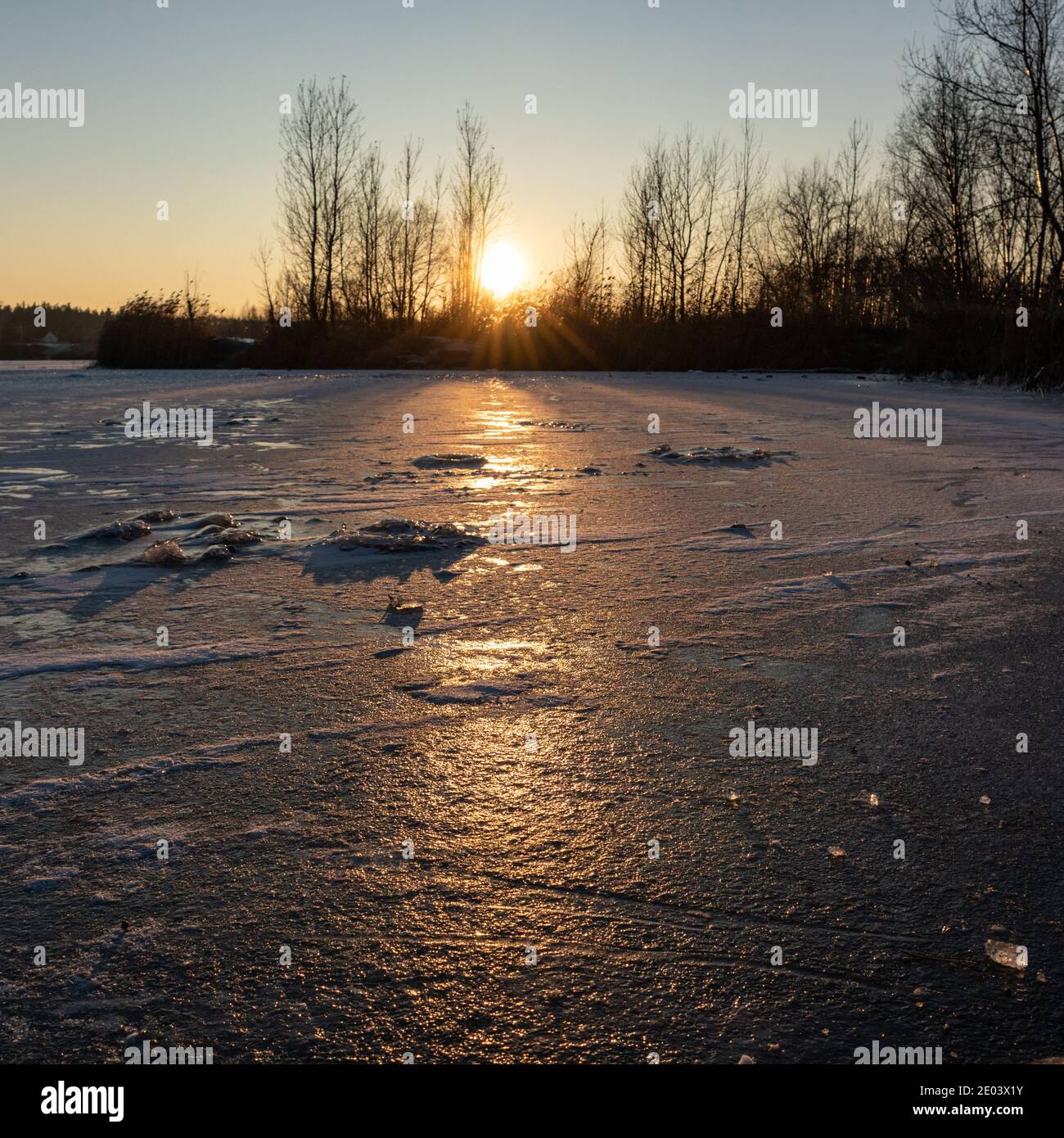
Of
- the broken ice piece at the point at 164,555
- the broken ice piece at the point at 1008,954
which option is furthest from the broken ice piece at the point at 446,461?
the broken ice piece at the point at 1008,954

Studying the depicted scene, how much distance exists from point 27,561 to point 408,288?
126ft

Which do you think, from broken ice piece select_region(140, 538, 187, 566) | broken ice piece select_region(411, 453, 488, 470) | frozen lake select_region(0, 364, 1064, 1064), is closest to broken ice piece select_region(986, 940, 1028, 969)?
frozen lake select_region(0, 364, 1064, 1064)

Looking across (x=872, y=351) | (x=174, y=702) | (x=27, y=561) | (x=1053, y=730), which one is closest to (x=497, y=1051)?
(x=174, y=702)

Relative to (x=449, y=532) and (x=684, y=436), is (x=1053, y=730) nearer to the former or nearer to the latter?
(x=449, y=532)

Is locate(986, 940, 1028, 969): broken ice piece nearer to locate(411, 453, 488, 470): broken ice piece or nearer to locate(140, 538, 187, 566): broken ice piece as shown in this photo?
locate(140, 538, 187, 566): broken ice piece

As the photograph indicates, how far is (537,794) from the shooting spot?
2.16 metres

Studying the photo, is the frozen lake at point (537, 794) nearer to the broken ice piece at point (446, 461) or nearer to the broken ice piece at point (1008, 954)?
the broken ice piece at point (1008, 954)

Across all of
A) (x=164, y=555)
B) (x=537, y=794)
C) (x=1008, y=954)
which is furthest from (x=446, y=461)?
(x=1008, y=954)

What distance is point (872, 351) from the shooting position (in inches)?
1183

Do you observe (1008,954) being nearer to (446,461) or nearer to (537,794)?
(537,794)

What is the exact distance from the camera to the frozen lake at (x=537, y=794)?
1.48 m

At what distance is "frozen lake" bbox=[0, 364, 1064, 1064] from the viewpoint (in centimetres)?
148

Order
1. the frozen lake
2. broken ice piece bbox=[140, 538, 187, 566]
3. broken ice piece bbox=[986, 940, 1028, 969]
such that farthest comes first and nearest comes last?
broken ice piece bbox=[140, 538, 187, 566]
broken ice piece bbox=[986, 940, 1028, 969]
the frozen lake

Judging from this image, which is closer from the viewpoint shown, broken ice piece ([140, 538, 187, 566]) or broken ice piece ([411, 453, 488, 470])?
broken ice piece ([140, 538, 187, 566])
